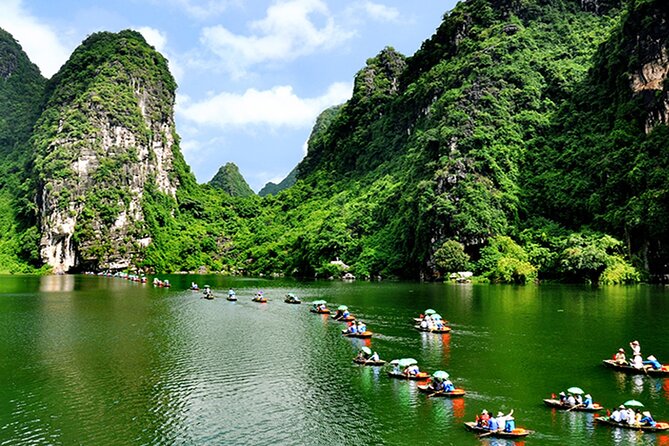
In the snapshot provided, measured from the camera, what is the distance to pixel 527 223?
107438 millimetres

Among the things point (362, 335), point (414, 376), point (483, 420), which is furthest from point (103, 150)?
point (483, 420)

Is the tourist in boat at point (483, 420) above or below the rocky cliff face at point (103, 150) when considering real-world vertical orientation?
below

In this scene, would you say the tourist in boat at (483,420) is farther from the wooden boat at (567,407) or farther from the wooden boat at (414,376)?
the wooden boat at (414,376)

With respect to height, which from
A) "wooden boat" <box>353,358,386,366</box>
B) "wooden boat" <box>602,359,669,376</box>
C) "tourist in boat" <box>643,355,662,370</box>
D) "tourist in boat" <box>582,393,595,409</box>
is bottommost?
"tourist in boat" <box>582,393,595,409</box>

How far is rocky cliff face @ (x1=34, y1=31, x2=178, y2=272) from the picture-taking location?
140 meters

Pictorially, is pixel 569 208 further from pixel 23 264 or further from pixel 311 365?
pixel 23 264

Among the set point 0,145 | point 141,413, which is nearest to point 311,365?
point 141,413

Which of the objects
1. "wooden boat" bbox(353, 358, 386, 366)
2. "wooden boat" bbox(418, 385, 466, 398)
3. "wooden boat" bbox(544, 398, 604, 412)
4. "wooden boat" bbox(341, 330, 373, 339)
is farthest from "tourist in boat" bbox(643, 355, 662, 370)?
"wooden boat" bbox(341, 330, 373, 339)

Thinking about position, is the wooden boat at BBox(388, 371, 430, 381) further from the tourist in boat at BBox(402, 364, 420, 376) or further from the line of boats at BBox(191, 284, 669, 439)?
the tourist in boat at BBox(402, 364, 420, 376)

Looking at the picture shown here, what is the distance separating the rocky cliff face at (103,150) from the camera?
459ft

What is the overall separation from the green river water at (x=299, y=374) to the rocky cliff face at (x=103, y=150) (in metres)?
88.5

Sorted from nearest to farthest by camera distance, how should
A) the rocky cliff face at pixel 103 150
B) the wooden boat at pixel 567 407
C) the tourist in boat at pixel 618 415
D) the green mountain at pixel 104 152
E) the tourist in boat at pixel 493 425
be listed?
the tourist in boat at pixel 493 425 < the tourist in boat at pixel 618 415 < the wooden boat at pixel 567 407 < the rocky cliff face at pixel 103 150 < the green mountain at pixel 104 152

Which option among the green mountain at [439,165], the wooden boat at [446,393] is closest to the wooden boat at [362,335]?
the wooden boat at [446,393]

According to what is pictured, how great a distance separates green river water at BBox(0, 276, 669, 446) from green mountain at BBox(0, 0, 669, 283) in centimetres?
4545
